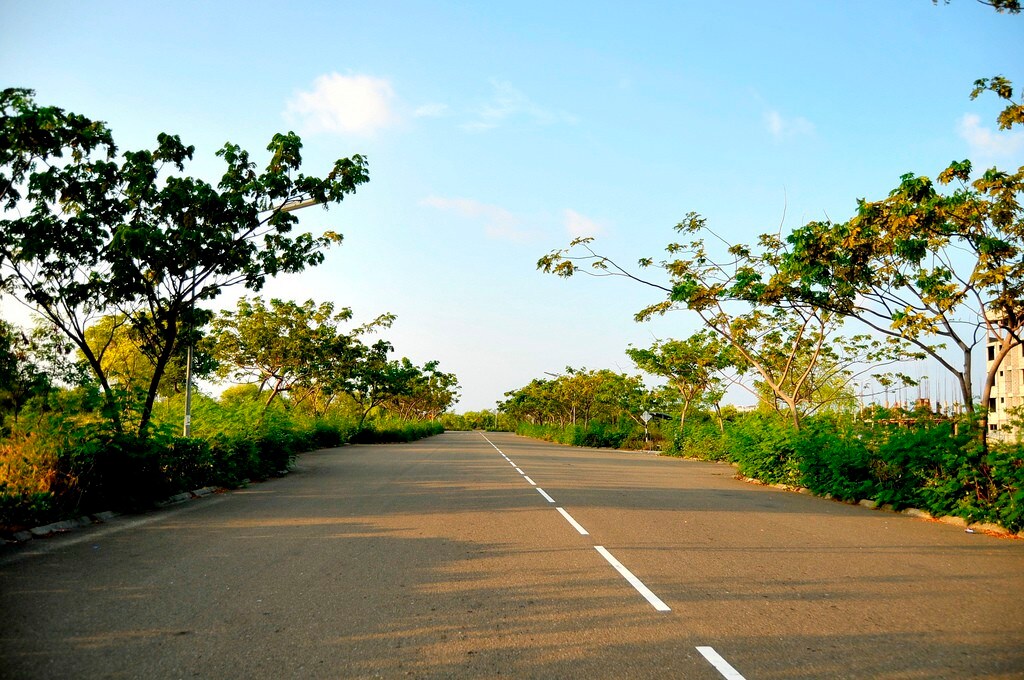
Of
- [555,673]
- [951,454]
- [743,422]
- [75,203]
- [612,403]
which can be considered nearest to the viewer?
[555,673]

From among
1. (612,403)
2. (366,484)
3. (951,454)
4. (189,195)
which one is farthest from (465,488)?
(612,403)

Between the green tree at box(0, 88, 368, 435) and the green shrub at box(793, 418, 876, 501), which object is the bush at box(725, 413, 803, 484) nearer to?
the green shrub at box(793, 418, 876, 501)

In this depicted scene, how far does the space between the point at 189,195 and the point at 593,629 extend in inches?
510

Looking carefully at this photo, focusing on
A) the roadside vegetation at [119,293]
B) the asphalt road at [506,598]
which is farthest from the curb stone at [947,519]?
the roadside vegetation at [119,293]

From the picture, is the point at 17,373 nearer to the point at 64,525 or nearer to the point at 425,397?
the point at 64,525

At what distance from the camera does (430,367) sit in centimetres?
6844

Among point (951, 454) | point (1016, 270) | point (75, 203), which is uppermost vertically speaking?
point (75, 203)

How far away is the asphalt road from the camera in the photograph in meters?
4.75

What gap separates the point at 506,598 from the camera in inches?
252

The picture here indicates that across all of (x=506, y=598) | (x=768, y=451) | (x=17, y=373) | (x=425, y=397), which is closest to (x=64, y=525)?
(x=17, y=373)

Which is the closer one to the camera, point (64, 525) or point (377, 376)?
point (64, 525)

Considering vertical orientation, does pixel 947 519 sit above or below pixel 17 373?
below

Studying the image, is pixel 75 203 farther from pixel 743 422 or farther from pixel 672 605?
pixel 743 422

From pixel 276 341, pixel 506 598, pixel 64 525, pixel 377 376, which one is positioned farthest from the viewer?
pixel 377 376
